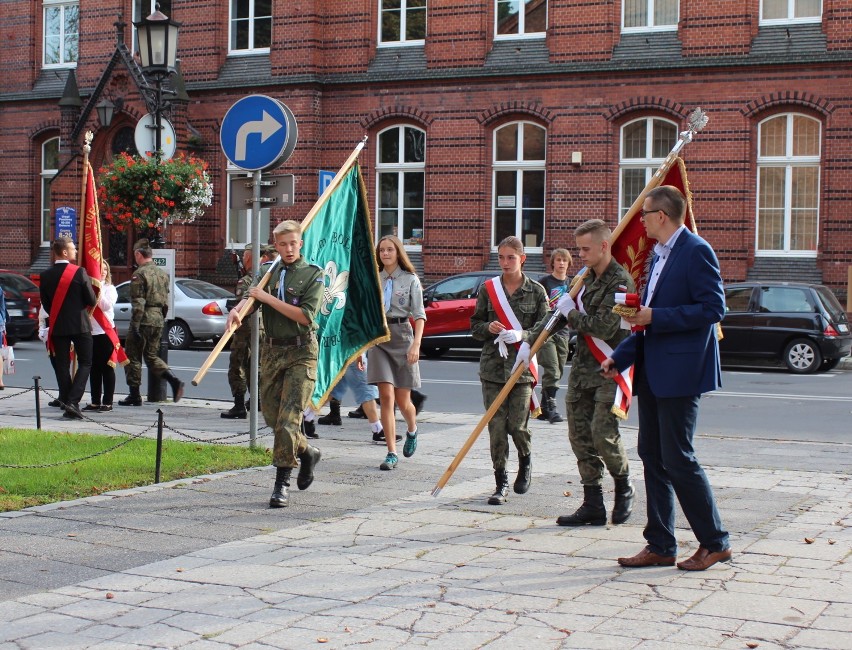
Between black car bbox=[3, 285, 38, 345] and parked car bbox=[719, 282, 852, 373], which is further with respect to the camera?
black car bbox=[3, 285, 38, 345]

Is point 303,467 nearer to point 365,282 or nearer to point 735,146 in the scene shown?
point 365,282

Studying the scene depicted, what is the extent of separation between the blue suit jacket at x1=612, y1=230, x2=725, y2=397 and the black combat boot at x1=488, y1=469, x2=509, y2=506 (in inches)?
84.7

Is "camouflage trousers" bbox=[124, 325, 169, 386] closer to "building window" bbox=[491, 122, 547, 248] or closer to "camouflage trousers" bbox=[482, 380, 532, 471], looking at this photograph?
"camouflage trousers" bbox=[482, 380, 532, 471]

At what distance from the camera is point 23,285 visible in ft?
85.5

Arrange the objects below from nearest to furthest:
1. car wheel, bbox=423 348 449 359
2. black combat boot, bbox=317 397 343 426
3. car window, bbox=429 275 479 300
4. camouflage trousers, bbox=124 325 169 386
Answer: black combat boot, bbox=317 397 343 426 → camouflage trousers, bbox=124 325 169 386 → car window, bbox=429 275 479 300 → car wheel, bbox=423 348 449 359

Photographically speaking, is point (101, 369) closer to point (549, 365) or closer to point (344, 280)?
point (549, 365)

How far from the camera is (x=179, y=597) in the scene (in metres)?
5.82

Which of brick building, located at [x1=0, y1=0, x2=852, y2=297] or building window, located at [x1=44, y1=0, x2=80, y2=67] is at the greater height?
building window, located at [x1=44, y1=0, x2=80, y2=67]

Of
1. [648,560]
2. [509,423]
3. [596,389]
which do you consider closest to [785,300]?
[509,423]

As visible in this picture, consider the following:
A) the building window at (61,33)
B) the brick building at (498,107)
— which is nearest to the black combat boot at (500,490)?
the brick building at (498,107)

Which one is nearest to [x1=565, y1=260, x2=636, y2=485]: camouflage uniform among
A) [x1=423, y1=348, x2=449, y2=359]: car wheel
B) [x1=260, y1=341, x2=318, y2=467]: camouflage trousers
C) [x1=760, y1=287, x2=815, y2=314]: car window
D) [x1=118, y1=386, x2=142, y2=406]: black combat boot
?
[x1=260, y1=341, x2=318, y2=467]: camouflage trousers

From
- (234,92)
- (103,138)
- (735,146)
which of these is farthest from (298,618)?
(103,138)

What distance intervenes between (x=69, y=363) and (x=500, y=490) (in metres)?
6.52

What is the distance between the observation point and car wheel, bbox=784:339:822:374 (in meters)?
20.7
